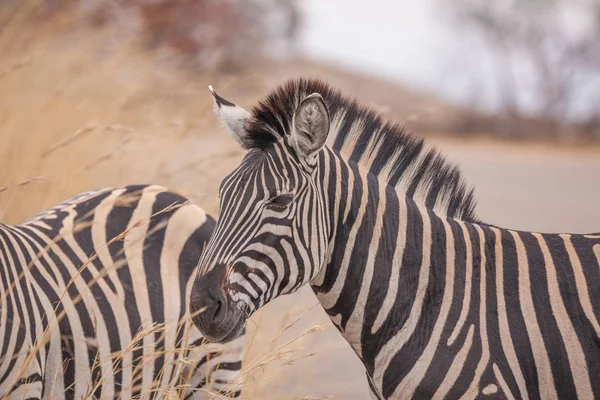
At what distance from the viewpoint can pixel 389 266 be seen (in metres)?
3.08

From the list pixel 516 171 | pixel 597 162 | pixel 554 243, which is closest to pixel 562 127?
pixel 597 162

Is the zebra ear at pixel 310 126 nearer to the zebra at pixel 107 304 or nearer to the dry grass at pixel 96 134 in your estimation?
the zebra at pixel 107 304

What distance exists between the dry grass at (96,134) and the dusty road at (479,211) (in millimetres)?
44

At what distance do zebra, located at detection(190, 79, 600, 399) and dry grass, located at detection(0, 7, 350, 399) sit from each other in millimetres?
1402

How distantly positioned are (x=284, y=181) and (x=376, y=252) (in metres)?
0.49

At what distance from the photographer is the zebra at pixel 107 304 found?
301 centimetres

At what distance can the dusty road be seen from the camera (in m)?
5.05

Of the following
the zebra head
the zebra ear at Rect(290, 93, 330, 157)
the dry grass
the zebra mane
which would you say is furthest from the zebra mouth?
the dry grass

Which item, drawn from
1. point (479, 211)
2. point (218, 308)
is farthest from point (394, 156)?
point (479, 211)

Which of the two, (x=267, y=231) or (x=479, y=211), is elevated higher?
(x=479, y=211)

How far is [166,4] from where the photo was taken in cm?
1878

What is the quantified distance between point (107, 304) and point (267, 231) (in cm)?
102

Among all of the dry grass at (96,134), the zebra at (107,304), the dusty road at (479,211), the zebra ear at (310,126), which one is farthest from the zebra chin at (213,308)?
the dry grass at (96,134)

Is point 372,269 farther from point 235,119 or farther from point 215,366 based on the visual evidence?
point 215,366
